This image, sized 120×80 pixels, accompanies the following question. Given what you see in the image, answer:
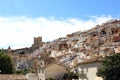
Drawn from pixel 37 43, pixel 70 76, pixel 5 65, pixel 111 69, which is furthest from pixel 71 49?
pixel 111 69

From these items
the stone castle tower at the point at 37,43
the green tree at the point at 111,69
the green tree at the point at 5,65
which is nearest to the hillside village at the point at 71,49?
the stone castle tower at the point at 37,43

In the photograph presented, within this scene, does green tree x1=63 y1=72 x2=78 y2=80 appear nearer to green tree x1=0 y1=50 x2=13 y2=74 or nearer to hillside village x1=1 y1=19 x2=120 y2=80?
green tree x1=0 y1=50 x2=13 y2=74

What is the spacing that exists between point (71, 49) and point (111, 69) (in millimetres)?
103204

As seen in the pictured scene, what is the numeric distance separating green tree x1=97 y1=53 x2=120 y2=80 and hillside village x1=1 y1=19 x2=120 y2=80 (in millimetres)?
60469

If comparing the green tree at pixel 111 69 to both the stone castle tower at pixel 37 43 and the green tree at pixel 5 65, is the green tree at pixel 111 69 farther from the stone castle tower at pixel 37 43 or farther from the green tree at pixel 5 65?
the stone castle tower at pixel 37 43

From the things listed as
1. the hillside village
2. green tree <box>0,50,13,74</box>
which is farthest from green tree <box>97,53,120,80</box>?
the hillside village

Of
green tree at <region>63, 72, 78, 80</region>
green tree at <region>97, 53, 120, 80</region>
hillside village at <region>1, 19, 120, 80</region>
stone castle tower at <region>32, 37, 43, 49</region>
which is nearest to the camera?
green tree at <region>97, 53, 120, 80</region>

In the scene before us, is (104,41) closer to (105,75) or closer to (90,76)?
(90,76)

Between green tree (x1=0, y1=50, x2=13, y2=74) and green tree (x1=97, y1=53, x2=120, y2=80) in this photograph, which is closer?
green tree (x1=97, y1=53, x2=120, y2=80)

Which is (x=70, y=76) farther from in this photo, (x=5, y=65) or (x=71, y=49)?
(x=71, y=49)

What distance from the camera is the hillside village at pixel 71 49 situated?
120 meters

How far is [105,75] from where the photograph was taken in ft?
149

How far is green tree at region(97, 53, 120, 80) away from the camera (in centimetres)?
4455

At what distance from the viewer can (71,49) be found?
148 m
